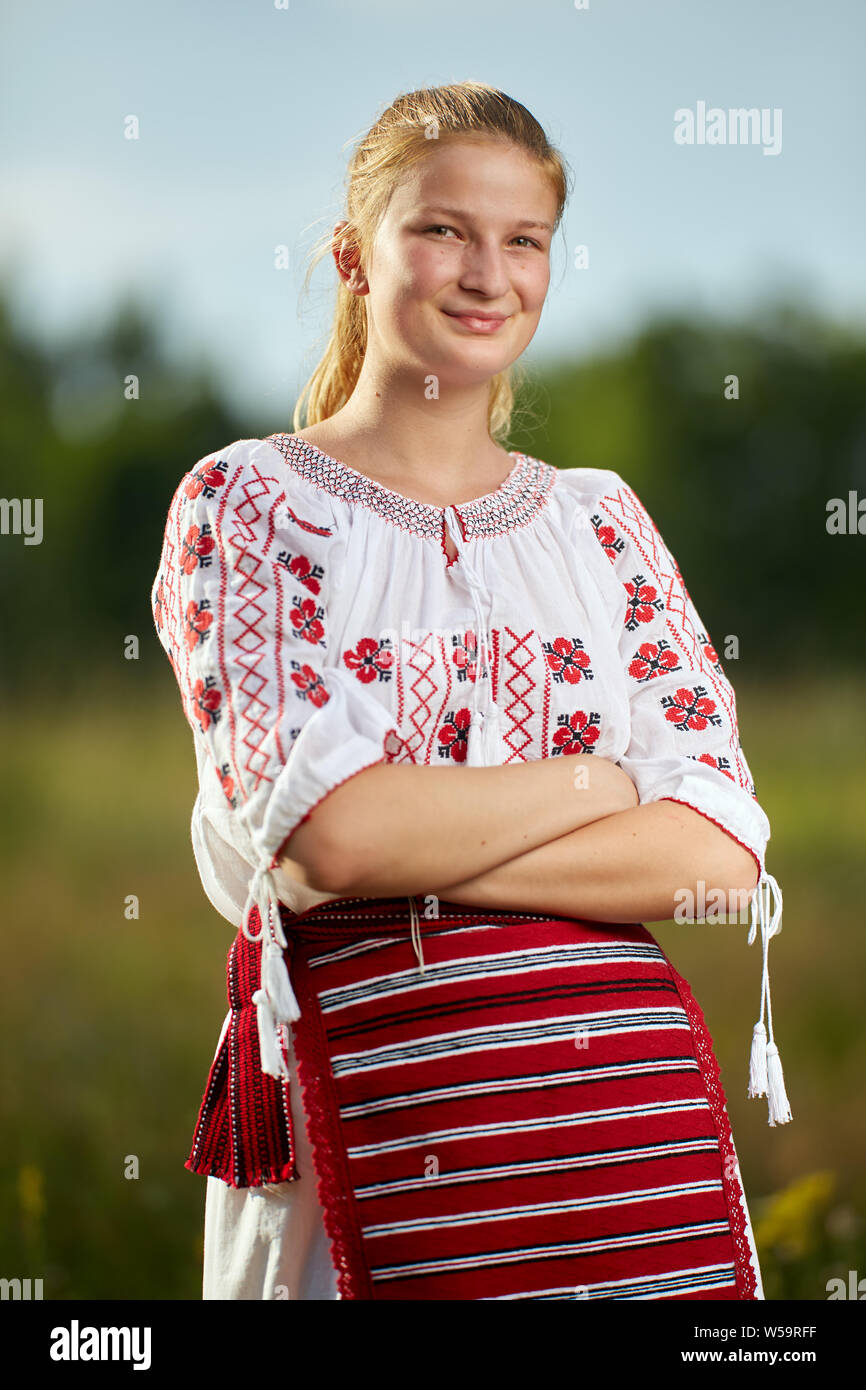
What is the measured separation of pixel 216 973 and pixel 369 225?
3884 millimetres

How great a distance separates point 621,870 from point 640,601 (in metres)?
0.41

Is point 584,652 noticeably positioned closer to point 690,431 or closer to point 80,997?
point 80,997

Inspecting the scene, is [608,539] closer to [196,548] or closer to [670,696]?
[670,696]

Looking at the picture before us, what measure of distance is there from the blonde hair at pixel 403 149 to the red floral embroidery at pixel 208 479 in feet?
1.25

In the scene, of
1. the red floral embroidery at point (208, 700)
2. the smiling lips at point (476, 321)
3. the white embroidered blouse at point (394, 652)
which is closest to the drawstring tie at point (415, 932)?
the white embroidered blouse at point (394, 652)

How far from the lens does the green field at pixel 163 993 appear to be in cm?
350

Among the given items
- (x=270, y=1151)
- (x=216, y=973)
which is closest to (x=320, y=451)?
(x=270, y=1151)

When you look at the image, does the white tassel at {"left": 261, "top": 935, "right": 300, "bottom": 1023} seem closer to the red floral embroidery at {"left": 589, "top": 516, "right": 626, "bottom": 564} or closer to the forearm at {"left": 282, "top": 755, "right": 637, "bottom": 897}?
the forearm at {"left": 282, "top": 755, "right": 637, "bottom": 897}

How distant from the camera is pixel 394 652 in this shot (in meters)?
1.71

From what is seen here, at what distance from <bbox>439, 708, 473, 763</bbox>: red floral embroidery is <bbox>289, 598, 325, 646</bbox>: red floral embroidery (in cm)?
20

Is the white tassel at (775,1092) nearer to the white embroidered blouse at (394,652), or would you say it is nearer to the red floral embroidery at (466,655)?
the white embroidered blouse at (394,652)

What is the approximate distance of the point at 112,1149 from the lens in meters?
4.07

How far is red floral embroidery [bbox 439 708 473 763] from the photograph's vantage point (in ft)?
5.72

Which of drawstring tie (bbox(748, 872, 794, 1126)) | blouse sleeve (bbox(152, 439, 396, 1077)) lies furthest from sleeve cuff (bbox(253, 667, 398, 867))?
drawstring tie (bbox(748, 872, 794, 1126))
